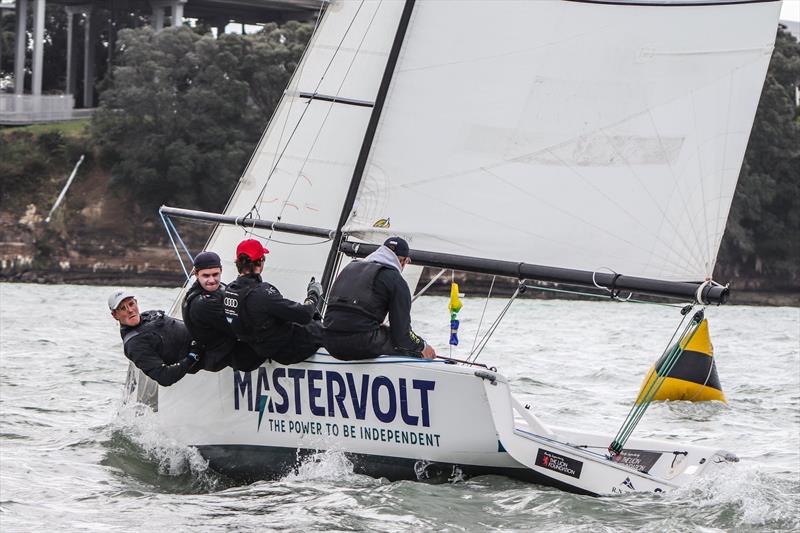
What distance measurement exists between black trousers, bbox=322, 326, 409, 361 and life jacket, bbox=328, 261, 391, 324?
12cm

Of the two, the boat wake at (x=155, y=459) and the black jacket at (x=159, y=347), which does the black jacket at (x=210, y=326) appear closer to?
the black jacket at (x=159, y=347)

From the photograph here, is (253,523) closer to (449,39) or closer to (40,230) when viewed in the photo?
(449,39)

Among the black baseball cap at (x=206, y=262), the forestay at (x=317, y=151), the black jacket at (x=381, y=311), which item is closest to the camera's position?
the black jacket at (x=381, y=311)

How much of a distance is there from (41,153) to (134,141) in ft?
12.2

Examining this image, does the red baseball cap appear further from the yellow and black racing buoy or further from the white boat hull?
the yellow and black racing buoy

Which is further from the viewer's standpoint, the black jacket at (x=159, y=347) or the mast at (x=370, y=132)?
the mast at (x=370, y=132)

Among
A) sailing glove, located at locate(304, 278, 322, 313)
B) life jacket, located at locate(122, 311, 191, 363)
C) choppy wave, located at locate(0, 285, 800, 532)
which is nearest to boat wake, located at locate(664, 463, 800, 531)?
choppy wave, located at locate(0, 285, 800, 532)

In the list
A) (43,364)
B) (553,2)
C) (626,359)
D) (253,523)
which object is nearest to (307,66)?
(553,2)

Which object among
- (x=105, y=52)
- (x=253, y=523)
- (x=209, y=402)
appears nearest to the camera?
(x=253, y=523)

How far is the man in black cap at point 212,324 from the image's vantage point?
8.12m

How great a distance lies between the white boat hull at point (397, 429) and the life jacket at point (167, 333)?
24 centimetres

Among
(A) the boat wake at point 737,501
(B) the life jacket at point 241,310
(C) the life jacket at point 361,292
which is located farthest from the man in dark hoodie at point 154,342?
(A) the boat wake at point 737,501

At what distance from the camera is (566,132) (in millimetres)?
8883

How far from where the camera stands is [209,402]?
8594mm
